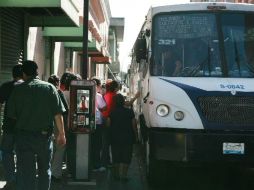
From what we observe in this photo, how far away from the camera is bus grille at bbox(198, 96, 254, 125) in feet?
27.8

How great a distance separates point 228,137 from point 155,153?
1054 mm

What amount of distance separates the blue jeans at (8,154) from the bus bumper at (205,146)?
2.01 m

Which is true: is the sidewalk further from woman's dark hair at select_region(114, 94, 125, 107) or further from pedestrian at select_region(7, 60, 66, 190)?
pedestrian at select_region(7, 60, 66, 190)

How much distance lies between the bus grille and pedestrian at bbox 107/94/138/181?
5.04 ft

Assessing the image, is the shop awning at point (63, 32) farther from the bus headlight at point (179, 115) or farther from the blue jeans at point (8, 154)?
the blue jeans at point (8, 154)

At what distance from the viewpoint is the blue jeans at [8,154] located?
782 cm

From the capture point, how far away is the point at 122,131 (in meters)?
9.59

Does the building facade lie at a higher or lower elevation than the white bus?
higher

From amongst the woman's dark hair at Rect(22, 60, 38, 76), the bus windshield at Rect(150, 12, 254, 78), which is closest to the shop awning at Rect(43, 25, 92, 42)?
the bus windshield at Rect(150, 12, 254, 78)

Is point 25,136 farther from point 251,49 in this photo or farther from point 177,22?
point 251,49

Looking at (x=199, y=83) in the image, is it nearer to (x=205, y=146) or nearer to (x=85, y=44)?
(x=205, y=146)

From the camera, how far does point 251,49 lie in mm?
9102

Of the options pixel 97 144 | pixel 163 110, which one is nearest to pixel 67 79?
pixel 97 144

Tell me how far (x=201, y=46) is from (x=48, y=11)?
5905mm
